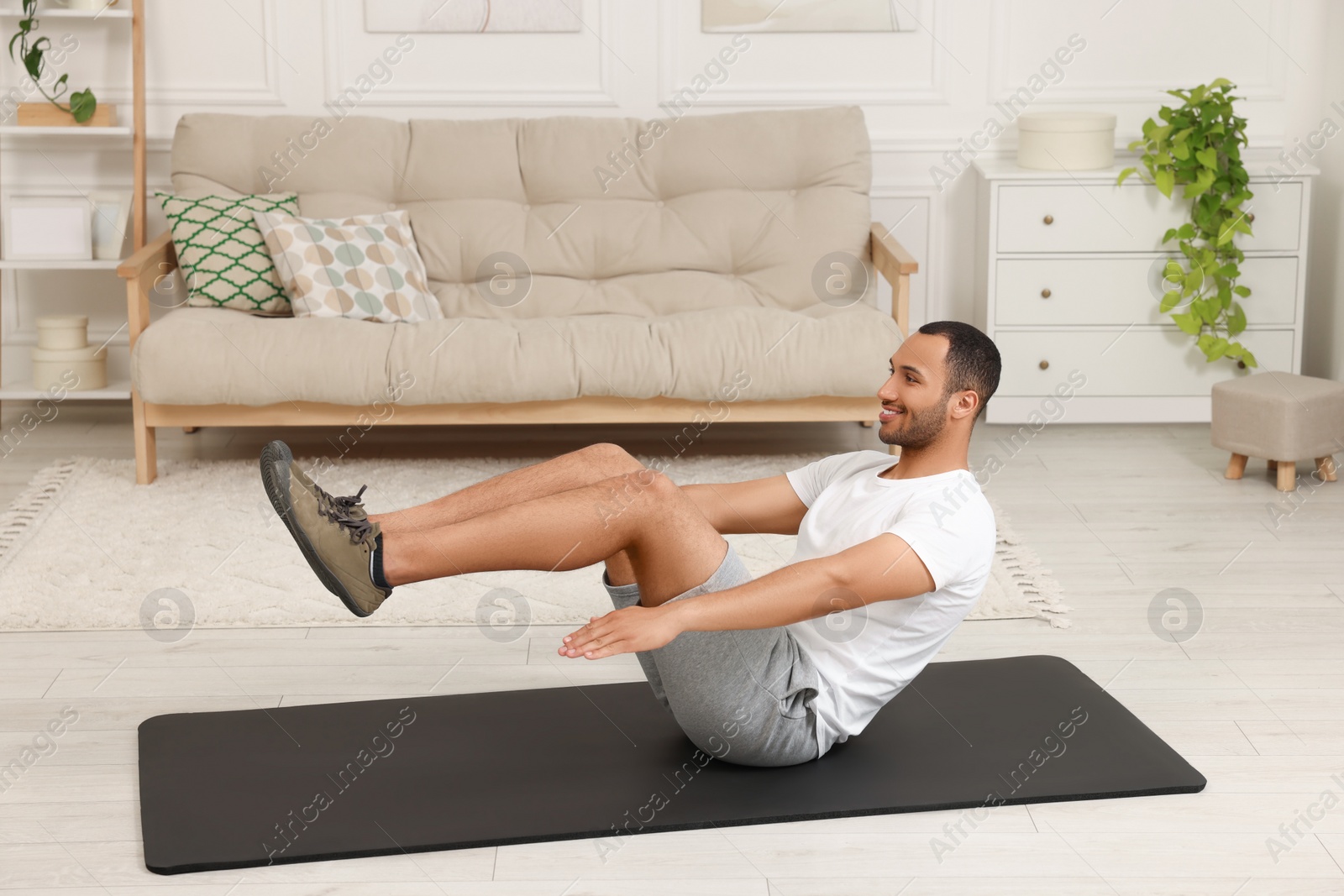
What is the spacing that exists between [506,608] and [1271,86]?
320 centimetres

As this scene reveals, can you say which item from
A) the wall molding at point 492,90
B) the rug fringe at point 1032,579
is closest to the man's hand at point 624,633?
the rug fringe at point 1032,579

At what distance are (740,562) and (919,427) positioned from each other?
331 mm

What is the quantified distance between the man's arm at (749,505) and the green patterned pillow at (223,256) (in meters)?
2.11

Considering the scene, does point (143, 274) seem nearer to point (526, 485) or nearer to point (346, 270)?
point (346, 270)

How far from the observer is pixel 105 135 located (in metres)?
4.34

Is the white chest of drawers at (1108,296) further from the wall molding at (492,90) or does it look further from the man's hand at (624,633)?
the man's hand at (624,633)

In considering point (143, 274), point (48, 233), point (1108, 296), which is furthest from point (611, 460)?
point (48, 233)

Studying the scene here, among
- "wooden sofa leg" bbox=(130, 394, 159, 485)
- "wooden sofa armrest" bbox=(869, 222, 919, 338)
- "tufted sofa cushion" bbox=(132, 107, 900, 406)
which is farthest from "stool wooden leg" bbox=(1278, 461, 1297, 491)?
"wooden sofa leg" bbox=(130, 394, 159, 485)

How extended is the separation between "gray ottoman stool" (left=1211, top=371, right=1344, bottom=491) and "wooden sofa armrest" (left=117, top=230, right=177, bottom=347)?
2.93 meters

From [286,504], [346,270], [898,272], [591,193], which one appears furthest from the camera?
[591,193]

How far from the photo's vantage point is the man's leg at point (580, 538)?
183cm

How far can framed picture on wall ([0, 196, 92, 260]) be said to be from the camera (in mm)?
4156

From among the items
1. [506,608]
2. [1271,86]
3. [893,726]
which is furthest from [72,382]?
[1271,86]

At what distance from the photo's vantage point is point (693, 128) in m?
4.16
